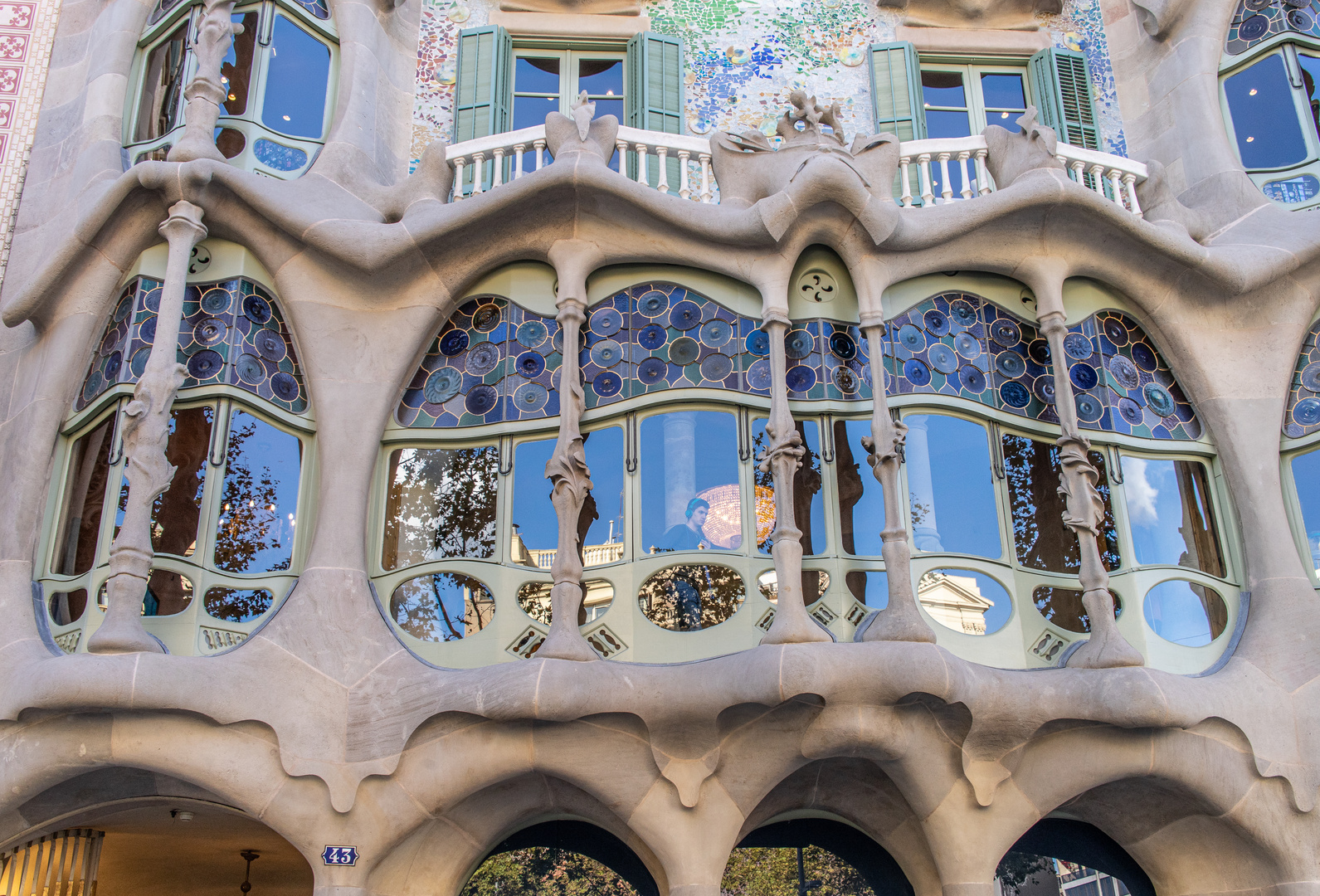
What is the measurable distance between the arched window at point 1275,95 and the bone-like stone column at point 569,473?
612 cm

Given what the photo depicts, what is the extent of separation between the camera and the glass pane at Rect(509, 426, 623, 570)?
8656 mm

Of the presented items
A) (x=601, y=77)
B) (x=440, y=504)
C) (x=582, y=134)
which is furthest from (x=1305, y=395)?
(x=440, y=504)

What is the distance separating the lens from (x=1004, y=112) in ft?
37.9

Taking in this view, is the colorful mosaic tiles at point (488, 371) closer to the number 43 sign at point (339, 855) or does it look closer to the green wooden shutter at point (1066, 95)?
the number 43 sign at point (339, 855)

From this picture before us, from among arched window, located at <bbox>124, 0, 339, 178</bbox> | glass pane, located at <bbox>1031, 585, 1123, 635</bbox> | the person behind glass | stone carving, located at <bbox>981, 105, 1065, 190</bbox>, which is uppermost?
arched window, located at <bbox>124, 0, 339, 178</bbox>

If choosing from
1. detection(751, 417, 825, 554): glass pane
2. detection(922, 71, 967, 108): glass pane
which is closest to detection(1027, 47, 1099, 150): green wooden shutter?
detection(922, 71, 967, 108): glass pane

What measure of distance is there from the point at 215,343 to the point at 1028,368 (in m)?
6.12

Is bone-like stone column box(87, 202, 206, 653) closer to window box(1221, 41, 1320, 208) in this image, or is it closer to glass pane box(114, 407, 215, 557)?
glass pane box(114, 407, 215, 557)

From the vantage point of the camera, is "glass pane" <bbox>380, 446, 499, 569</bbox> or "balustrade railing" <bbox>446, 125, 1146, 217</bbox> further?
"balustrade railing" <bbox>446, 125, 1146, 217</bbox>

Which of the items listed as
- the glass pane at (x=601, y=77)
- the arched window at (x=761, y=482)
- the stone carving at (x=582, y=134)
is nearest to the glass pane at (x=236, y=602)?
the arched window at (x=761, y=482)

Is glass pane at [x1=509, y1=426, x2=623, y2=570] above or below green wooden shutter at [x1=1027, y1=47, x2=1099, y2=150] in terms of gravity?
below

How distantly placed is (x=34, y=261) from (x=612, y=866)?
6.72m

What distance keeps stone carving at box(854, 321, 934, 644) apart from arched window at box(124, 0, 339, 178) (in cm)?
510

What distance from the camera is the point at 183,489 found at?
849 cm
